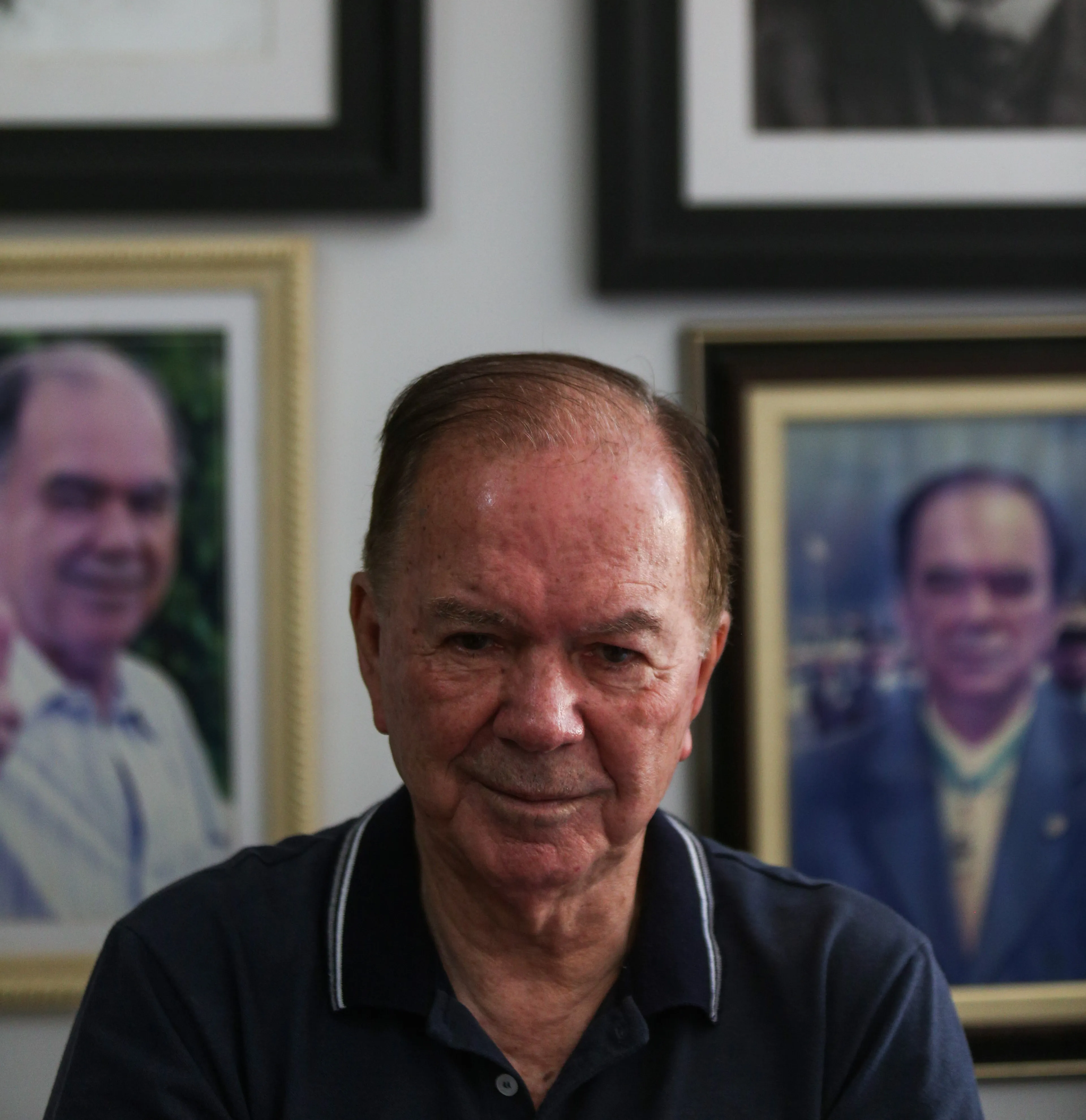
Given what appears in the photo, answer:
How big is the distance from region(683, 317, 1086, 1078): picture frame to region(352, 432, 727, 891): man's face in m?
0.49

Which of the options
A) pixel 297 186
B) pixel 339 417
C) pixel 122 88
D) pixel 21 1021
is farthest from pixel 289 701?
pixel 122 88

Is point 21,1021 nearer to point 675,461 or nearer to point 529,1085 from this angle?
point 529,1085

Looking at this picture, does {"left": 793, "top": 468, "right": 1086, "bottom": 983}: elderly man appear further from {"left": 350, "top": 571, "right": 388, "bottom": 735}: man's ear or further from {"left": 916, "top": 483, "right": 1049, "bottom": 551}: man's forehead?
{"left": 350, "top": 571, "right": 388, "bottom": 735}: man's ear

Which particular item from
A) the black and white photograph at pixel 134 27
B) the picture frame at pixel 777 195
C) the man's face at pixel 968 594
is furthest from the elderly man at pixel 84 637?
the man's face at pixel 968 594

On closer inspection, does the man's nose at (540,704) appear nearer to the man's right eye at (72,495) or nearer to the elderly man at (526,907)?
the elderly man at (526,907)

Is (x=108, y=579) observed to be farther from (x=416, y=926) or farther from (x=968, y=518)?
(x=968, y=518)

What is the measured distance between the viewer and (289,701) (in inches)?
53.7

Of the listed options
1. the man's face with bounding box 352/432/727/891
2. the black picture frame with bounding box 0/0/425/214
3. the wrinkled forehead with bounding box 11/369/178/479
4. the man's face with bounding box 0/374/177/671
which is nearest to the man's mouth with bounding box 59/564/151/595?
the man's face with bounding box 0/374/177/671

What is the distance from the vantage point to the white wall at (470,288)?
138 cm

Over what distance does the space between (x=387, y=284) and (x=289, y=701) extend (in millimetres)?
480

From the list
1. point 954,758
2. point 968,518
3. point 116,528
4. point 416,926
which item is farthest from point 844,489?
point 116,528

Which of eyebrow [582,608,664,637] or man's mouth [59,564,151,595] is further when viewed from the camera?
man's mouth [59,564,151,595]

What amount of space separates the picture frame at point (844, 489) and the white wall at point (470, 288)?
66 millimetres

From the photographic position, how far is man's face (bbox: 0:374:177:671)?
4.42 feet
